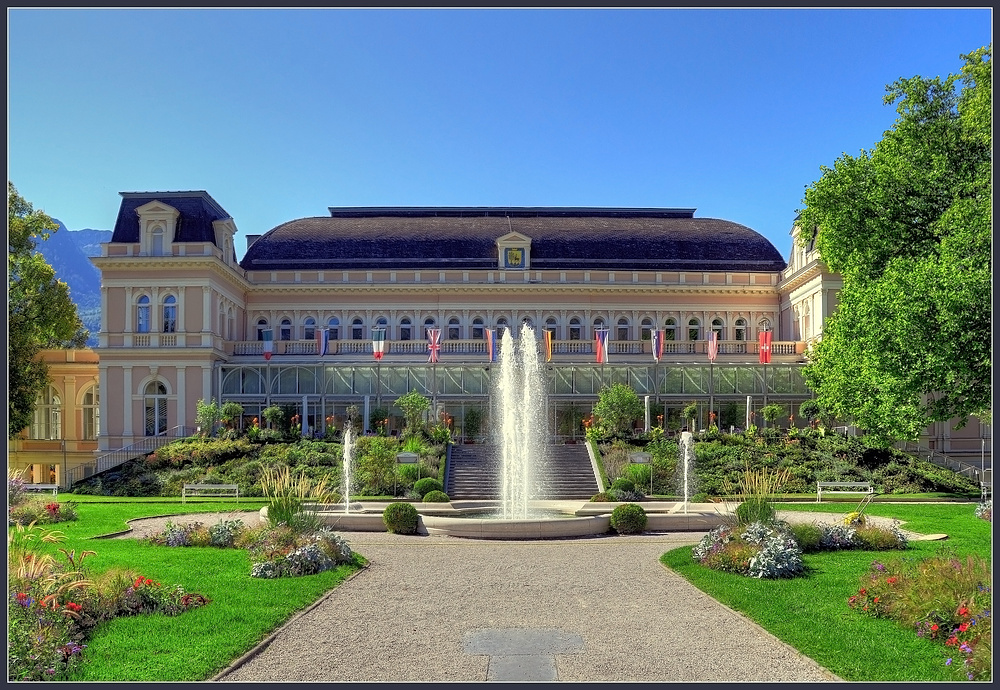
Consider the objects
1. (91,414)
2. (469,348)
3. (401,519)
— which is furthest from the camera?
(91,414)

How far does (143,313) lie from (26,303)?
20.1 feet

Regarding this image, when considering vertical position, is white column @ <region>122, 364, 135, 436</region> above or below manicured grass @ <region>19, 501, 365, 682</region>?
above

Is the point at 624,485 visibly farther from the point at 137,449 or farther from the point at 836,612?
the point at 137,449

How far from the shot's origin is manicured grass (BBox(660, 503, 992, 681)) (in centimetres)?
998

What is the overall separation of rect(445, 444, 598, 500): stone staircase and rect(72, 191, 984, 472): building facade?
7.12m

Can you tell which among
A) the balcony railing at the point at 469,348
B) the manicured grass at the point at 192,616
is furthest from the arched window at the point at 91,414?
the manicured grass at the point at 192,616

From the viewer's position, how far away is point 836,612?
1252 centimetres

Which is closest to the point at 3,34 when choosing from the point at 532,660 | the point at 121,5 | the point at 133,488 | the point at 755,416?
the point at 121,5

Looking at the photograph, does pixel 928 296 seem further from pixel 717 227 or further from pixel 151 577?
pixel 717 227

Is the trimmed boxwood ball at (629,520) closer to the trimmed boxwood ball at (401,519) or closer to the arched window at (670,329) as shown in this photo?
the trimmed boxwood ball at (401,519)

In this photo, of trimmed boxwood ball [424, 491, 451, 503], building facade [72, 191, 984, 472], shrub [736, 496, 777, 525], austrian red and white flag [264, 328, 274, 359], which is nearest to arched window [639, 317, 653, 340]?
building facade [72, 191, 984, 472]

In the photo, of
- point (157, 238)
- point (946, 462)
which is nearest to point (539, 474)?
point (946, 462)

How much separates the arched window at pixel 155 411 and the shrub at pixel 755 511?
35.8m

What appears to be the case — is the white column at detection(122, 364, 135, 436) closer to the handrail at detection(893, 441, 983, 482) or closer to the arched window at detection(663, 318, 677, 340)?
the arched window at detection(663, 318, 677, 340)
